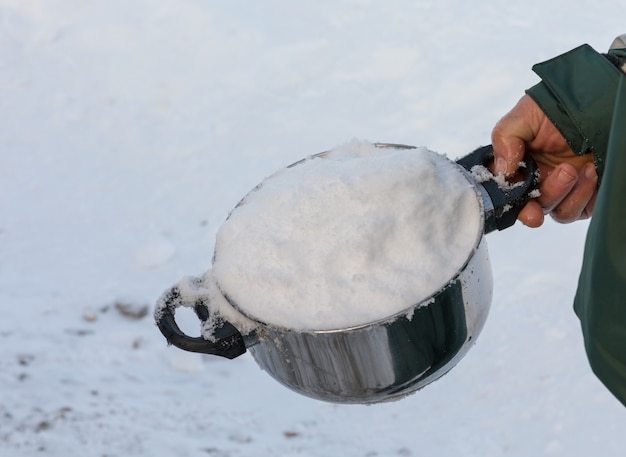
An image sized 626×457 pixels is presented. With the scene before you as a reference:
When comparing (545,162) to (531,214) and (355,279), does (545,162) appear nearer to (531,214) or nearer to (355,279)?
(531,214)

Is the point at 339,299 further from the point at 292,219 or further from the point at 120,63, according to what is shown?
the point at 120,63

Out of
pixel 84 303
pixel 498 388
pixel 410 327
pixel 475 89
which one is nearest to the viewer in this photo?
pixel 410 327

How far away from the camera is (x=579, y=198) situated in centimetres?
130

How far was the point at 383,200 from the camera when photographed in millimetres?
1008

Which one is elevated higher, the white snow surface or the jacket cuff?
the jacket cuff

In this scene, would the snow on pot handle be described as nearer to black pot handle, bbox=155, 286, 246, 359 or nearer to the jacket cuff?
black pot handle, bbox=155, 286, 246, 359

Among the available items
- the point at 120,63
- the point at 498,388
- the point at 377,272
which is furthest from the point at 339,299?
the point at 120,63

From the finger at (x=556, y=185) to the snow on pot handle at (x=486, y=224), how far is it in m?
0.04

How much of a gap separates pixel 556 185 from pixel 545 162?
0.67 feet

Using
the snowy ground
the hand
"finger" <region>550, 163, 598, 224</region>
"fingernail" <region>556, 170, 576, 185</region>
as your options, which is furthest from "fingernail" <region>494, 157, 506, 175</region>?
the snowy ground

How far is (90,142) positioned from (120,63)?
402 millimetres

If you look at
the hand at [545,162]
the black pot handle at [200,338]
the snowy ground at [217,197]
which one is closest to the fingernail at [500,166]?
the hand at [545,162]

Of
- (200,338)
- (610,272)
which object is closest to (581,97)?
(610,272)

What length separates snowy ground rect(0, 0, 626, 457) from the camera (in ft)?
5.88
